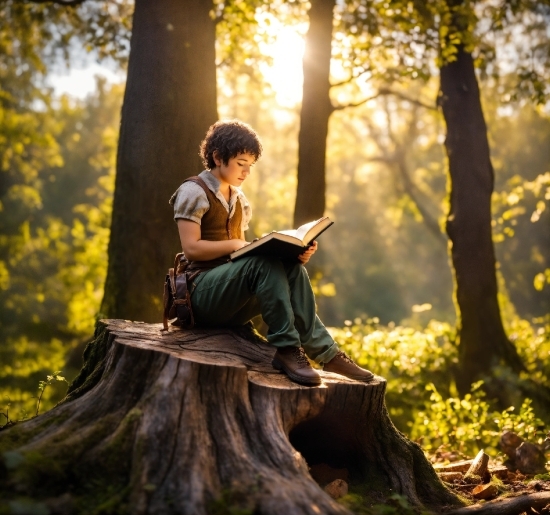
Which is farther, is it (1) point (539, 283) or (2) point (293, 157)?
(2) point (293, 157)

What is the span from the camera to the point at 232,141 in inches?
170

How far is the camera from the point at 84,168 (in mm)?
41000

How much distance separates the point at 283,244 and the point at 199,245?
2.22ft

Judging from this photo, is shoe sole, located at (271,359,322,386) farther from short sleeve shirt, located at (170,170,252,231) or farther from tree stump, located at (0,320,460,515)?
short sleeve shirt, located at (170,170,252,231)

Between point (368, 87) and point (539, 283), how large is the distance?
29.4 feet

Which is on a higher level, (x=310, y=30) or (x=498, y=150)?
(x=498, y=150)

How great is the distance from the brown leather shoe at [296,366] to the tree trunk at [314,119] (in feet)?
13.0

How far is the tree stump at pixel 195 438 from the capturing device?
2.94 metres

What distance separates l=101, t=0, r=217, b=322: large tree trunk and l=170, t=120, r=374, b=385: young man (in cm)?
204

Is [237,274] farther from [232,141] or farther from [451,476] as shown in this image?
[451,476]

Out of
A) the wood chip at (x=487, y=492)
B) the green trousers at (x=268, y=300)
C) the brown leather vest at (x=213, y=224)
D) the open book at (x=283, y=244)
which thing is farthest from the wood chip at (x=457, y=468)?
the brown leather vest at (x=213, y=224)

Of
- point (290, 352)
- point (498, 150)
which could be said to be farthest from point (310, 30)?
point (498, 150)

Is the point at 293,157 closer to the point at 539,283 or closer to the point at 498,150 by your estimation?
the point at 498,150

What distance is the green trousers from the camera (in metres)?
3.96
